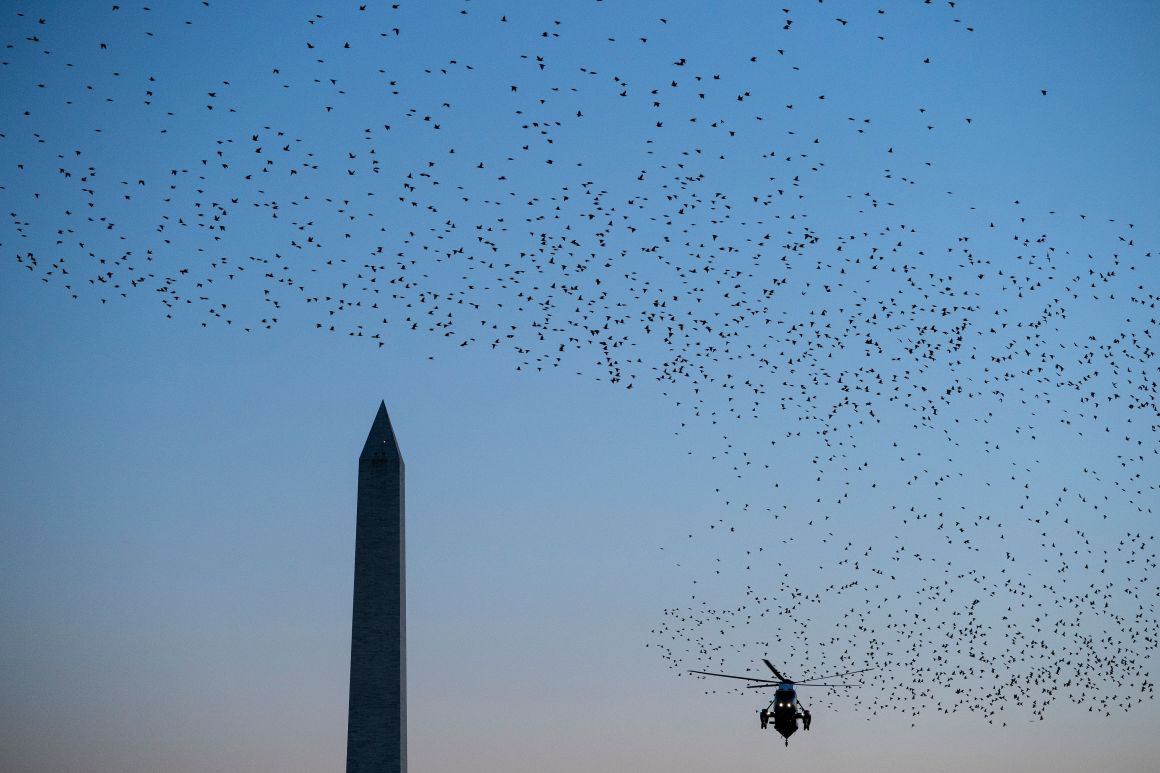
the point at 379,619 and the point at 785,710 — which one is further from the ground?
the point at 379,619

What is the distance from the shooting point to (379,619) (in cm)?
3681

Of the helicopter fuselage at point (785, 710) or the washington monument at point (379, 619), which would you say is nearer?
the washington monument at point (379, 619)

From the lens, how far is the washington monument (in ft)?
118

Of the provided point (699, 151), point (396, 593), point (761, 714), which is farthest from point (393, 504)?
point (699, 151)

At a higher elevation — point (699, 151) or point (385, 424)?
point (385, 424)

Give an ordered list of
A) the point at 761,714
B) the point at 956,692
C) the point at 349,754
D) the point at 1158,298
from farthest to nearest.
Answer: the point at 761,714, the point at 349,754, the point at 956,692, the point at 1158,298

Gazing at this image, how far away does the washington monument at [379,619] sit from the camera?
35906mm

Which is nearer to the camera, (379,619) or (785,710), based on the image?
(379,619)

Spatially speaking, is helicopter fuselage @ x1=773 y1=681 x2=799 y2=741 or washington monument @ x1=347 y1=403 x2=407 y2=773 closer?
Answer: washington monument @ x1=347 y1=403 x2=407 y2=773

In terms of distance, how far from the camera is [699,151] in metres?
20.6

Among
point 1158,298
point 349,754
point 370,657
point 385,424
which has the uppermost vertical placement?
point 385,424

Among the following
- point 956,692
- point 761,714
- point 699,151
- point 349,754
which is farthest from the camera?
point 761,714

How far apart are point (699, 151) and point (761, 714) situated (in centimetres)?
2781

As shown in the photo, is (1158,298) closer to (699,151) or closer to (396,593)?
(699,151)
